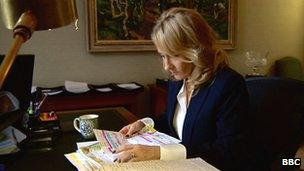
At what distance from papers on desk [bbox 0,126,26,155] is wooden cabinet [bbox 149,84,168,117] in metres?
1.92

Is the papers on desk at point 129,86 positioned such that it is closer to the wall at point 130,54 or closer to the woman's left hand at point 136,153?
the wall at point 130,54

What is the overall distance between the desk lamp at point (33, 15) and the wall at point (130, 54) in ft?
7.91

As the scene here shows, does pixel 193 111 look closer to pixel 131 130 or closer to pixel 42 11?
pixel 131 130

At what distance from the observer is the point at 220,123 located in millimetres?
1263

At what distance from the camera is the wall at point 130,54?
3.02 m

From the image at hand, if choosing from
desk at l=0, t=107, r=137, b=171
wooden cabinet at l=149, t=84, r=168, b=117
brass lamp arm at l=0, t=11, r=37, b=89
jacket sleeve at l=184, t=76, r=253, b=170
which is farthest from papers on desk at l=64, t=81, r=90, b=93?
brass lamp arm at l=0, t=11, r=37, b=89

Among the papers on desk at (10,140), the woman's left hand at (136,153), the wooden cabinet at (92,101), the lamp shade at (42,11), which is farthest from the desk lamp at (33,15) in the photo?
the wooden cabinet at (92,101)

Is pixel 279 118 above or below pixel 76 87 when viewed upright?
above

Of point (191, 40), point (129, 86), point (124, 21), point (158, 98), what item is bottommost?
point (158, 98)

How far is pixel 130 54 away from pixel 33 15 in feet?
9.21

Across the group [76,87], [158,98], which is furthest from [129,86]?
[76,87]

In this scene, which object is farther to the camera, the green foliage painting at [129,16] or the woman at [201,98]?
the green foliage painting at [129,16]

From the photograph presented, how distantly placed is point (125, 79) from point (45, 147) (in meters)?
2.09

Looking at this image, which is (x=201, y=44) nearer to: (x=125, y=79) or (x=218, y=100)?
(x=218, y=100)
